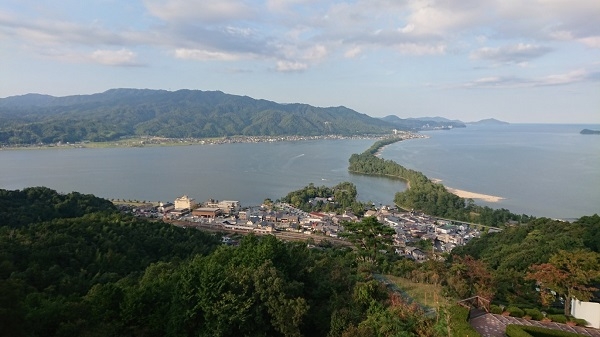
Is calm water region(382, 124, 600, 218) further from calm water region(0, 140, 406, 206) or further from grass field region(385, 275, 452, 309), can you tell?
grass field region(385, 275, 452, 309)

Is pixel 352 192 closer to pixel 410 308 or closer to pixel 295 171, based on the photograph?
pixel 295 171

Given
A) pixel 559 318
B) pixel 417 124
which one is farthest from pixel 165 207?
pixel 417 124

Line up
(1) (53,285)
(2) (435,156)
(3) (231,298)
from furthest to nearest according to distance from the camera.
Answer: (2) (435,156)
(1) (53,285)
(3) (231,298)

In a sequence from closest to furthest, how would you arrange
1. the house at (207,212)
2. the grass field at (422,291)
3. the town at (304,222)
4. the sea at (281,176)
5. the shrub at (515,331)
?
the shrub at (515,331) → the grass field at (422,291) → the town at (304,222) → the house at (207,212) → the sea at (281,176)

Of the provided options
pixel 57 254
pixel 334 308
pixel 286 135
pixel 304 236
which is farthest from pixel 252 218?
pixel 286 135

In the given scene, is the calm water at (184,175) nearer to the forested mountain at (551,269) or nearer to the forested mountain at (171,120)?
the forested mountain at (551,269)

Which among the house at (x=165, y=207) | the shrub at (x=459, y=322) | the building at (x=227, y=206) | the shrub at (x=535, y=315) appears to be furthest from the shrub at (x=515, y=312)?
the house at (x=165, y=207)

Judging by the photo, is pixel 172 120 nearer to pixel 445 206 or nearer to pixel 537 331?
pixel 445 206
